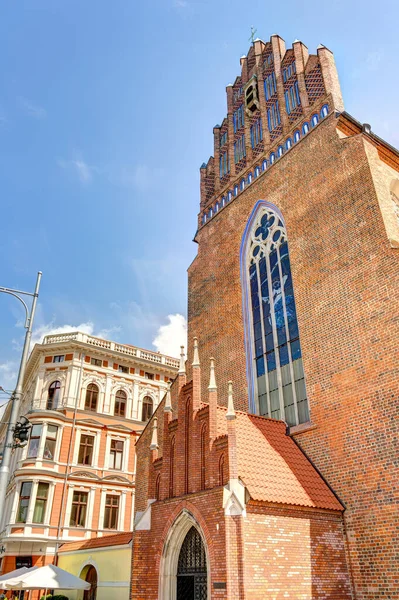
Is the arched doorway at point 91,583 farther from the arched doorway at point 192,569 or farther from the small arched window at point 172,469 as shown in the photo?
the small arched window at point 172,469

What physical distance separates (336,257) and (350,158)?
314 centimetres

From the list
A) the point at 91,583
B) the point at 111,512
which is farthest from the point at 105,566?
the point at 111,512

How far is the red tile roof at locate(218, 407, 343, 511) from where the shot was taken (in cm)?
1046

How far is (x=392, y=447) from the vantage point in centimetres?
1064

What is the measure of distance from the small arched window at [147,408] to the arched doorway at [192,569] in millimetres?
20725

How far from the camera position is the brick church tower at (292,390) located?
1017 centimetres

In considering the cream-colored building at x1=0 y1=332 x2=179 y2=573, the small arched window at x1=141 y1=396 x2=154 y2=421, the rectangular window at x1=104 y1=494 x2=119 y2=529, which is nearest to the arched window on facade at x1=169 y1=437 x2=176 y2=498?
the cream-colored building at x1=0 y1=332 x2=179 y2=573

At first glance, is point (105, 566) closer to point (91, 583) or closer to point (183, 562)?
point (91, 583)

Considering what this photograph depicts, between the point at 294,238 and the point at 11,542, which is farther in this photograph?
the point at 11,542

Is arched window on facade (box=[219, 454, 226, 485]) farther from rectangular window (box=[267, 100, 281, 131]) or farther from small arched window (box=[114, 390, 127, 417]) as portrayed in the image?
small arched window (box=[114, 390, 127, 417])

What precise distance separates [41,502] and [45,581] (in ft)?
37.0

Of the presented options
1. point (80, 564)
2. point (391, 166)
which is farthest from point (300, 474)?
point (80, 564)

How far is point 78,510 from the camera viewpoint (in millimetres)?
26672

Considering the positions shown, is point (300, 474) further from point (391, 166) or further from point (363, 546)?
point (391, 166)
